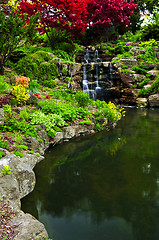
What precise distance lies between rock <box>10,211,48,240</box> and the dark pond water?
0.59 meters

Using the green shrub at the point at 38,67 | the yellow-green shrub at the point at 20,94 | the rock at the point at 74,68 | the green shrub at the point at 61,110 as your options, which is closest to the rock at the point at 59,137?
the green shrub at the point at 61,110

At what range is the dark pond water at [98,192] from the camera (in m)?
3.56

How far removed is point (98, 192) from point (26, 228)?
83.5 inches

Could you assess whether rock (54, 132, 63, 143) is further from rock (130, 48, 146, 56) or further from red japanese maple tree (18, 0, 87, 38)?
rock (130, 48, 146, 56)

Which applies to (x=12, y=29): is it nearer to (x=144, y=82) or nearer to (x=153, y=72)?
(x=144, y=82)

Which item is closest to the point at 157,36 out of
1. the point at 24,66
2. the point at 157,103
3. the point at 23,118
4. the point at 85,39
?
the point at 85,39

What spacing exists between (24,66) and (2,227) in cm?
1191

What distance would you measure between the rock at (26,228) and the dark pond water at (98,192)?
23.1 inches

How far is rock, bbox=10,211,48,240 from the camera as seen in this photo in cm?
274

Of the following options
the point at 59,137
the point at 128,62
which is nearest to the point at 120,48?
the point at 128,62

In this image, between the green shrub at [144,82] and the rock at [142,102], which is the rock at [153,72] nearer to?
the green shrub at [144,82]

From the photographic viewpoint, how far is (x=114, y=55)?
19.5 meters

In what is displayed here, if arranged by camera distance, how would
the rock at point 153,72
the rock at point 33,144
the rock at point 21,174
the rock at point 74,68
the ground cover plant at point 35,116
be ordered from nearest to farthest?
1. the rock at point 21,174
2. the ground cover plant at point 35,116
3. the rock at point 33,144
4. the rock at point 74,68
5. the rock at point 153,72

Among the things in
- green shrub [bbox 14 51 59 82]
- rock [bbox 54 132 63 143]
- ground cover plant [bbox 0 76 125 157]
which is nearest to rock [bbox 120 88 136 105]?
ground cover plant [bbox 0 76 125 157]
